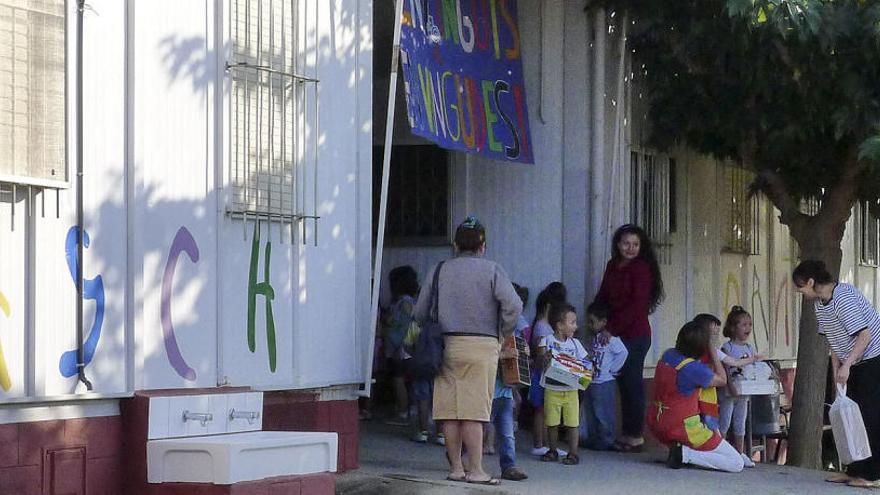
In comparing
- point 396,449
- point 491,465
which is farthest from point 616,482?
point 396,449

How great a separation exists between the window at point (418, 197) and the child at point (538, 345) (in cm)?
134

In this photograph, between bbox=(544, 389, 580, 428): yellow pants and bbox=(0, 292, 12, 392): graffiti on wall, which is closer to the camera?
bbox=(0, 292, 12, 392): graffiti on wall

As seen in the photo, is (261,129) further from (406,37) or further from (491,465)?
(491,465)

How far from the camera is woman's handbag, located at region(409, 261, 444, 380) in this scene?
30.9 ft

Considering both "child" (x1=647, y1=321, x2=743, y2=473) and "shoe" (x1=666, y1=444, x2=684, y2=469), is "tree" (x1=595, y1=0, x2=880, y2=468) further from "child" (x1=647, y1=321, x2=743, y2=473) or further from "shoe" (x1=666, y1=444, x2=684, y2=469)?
"shoe" (x1=666, y1=444, x2=684, y2=469)

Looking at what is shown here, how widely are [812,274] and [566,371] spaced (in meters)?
1.98

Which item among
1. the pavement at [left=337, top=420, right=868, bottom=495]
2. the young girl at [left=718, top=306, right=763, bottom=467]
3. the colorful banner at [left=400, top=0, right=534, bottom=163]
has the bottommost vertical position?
the pavement at [left=337, top=420, right=868, bottom=495]

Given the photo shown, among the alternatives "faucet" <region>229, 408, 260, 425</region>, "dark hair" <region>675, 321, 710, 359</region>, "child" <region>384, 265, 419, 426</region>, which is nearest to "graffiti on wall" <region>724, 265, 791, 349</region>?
"child" <region>384, 265, 419, 426</region>

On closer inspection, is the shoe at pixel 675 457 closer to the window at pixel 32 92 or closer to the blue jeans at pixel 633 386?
the blue jeans at pixel 633 386

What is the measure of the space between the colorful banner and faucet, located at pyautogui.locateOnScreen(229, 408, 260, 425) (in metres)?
3.04

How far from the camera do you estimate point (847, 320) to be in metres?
10.5

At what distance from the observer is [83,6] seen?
7.65 meters

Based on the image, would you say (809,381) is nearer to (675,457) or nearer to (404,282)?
(675,457)

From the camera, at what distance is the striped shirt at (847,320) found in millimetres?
10430
